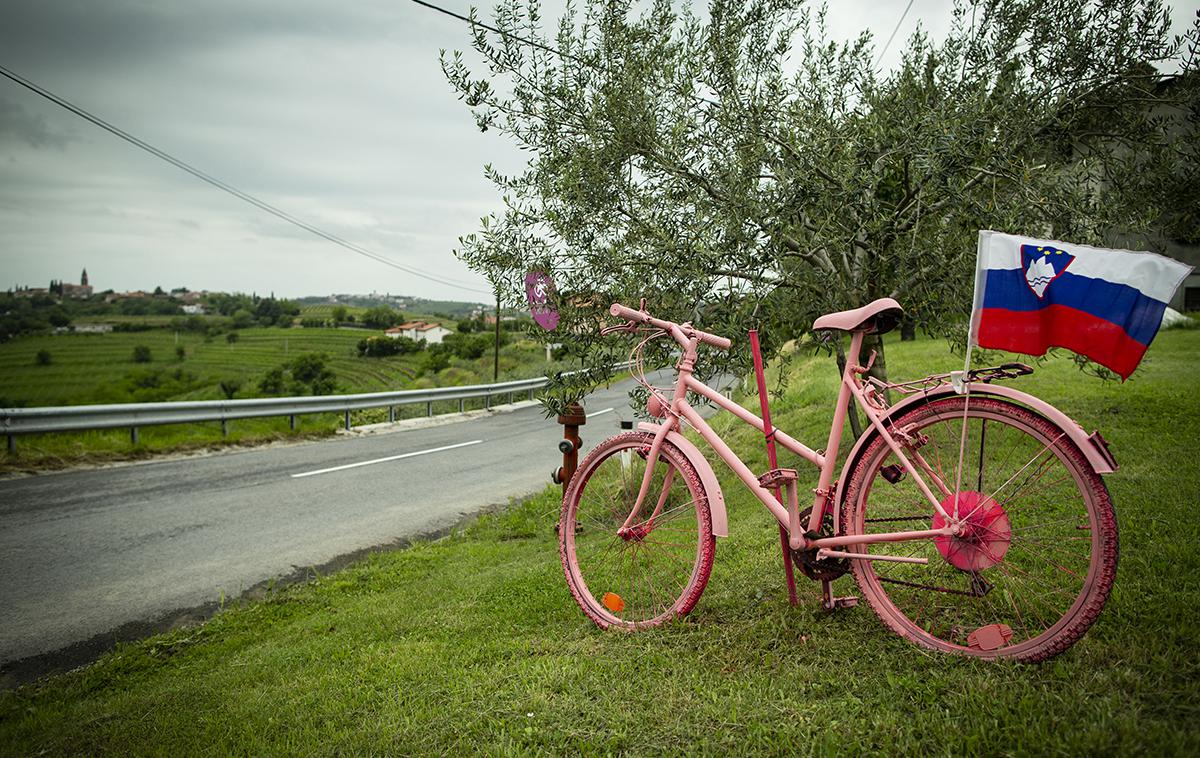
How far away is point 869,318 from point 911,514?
1.00 meters

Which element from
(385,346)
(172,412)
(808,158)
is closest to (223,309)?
(385,346)

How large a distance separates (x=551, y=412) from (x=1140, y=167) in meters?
5.25

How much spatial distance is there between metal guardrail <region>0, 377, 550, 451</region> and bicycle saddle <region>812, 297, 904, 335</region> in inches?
414

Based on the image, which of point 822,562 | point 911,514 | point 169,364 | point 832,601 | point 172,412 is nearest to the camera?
point 822,562

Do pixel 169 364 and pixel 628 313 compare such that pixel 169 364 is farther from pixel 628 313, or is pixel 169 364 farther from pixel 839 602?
pixel 839 602

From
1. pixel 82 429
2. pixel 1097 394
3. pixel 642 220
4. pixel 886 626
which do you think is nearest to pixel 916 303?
pixel 642 220

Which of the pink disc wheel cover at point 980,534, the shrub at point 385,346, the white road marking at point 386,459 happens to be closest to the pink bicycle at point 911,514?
the pink disc wheel cover at point 980,534

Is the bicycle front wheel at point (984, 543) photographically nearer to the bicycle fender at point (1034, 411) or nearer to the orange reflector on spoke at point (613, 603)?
the bicycle fender at point (1034, 411)

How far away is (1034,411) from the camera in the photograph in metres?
2.43

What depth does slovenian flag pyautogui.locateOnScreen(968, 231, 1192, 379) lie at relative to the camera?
86.3 inches

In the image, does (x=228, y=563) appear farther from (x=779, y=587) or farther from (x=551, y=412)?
(x=779, y=587)

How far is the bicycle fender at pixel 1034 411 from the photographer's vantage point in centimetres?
224

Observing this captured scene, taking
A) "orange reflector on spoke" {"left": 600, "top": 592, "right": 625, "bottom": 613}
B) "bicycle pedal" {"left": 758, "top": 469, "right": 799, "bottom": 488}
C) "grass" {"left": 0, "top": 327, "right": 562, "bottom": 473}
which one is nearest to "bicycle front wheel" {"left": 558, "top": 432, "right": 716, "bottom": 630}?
"orange reflector on spoke" {"left": 600, "top": 592, "right": 625, "bottom": 613}

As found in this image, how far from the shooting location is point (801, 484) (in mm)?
6281
